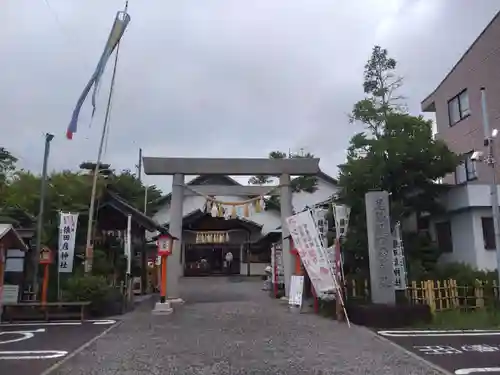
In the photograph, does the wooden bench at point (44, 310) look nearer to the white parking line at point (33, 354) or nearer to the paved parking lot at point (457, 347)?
the white parking line at point (33, 354)

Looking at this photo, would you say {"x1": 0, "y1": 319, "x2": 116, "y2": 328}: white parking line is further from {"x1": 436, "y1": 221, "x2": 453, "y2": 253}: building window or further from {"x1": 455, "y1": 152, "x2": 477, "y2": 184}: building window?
{"x1": 455, "y1": 152, "x2": 477, "y2": 184}: building window

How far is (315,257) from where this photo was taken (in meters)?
13.9

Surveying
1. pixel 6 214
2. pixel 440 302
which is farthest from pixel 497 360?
pixel 6 214

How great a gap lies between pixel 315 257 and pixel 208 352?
5.89m

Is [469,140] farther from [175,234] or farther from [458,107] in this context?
[175,234]

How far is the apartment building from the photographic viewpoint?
53.5 ft

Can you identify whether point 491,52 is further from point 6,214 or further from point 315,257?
point 6,214

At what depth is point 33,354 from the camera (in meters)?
8.74

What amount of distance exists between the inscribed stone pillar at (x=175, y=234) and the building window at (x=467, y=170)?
1162cm

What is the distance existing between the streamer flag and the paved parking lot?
1166cm

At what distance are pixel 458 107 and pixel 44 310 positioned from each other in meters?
18.7

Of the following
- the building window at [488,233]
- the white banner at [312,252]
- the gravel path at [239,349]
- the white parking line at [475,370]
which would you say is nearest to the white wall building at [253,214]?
the building window at [488,233]

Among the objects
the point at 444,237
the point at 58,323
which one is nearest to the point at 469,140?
the point at 444,237

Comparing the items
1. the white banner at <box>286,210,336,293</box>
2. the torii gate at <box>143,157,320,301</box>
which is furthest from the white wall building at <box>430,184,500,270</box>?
the white banner at <box>286,210,336,293</box>
